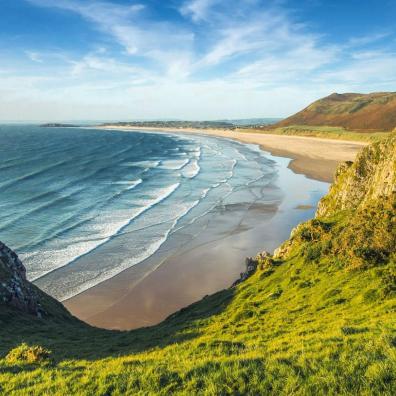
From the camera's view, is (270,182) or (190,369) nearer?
(190,369)

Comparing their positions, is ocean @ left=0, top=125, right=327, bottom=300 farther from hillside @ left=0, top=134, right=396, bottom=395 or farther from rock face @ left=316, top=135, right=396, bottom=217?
rock face @ left=316, top=135, right=396, bottom=217

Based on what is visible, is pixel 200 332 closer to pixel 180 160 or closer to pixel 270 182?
pixel 270 182

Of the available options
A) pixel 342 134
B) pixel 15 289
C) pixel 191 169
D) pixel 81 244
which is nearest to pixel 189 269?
pixel 81 244

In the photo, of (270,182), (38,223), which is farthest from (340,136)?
(38,223)

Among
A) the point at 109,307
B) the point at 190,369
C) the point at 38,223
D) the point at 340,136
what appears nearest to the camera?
the point at 190,369

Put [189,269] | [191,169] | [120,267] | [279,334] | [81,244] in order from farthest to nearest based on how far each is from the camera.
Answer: [191,169]
[81,244]
[120,267]
[189,269]
[279,334]

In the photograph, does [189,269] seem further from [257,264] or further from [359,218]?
[359,218]
